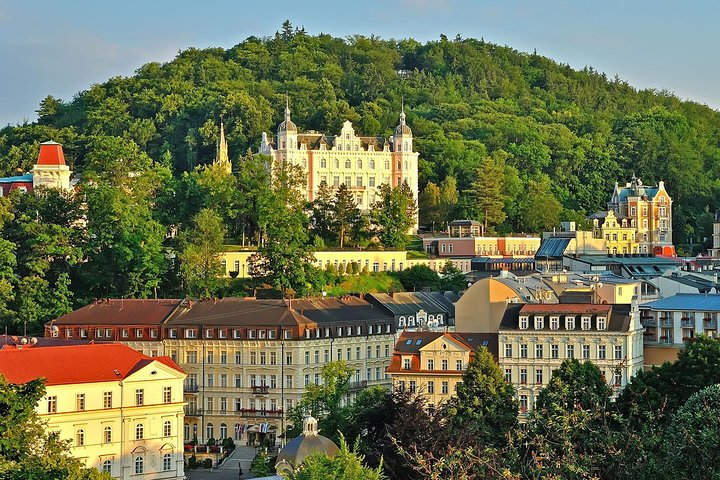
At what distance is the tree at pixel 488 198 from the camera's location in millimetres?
123812

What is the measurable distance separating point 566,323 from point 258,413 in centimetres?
1665

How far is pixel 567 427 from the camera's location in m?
34.9

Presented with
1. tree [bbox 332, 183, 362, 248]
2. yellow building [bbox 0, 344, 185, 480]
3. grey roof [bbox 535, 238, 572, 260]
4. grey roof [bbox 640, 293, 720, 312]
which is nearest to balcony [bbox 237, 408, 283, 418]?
yellow building [bbox 0, 344, 185, 480]

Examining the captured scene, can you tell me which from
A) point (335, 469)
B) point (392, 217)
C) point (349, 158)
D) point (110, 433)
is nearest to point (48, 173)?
point (349, 158)

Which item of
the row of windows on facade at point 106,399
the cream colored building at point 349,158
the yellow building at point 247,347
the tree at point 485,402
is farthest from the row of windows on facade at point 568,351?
the cream colored building at point 349,158

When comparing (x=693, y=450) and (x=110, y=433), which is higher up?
(x=693, y=450)

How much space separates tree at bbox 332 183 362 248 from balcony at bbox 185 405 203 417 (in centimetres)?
3286

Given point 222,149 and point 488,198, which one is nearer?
point 488,198

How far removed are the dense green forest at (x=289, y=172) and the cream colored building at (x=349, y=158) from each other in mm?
3502

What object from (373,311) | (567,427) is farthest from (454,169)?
(567,427)

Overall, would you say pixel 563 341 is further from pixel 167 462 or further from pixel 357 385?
pixel 167 462

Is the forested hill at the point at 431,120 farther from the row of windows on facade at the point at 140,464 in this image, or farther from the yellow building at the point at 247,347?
the row of windows on facade at the point at 140,464

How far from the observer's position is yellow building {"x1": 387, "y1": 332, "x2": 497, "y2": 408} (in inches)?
2682

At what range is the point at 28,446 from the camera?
5009cm
